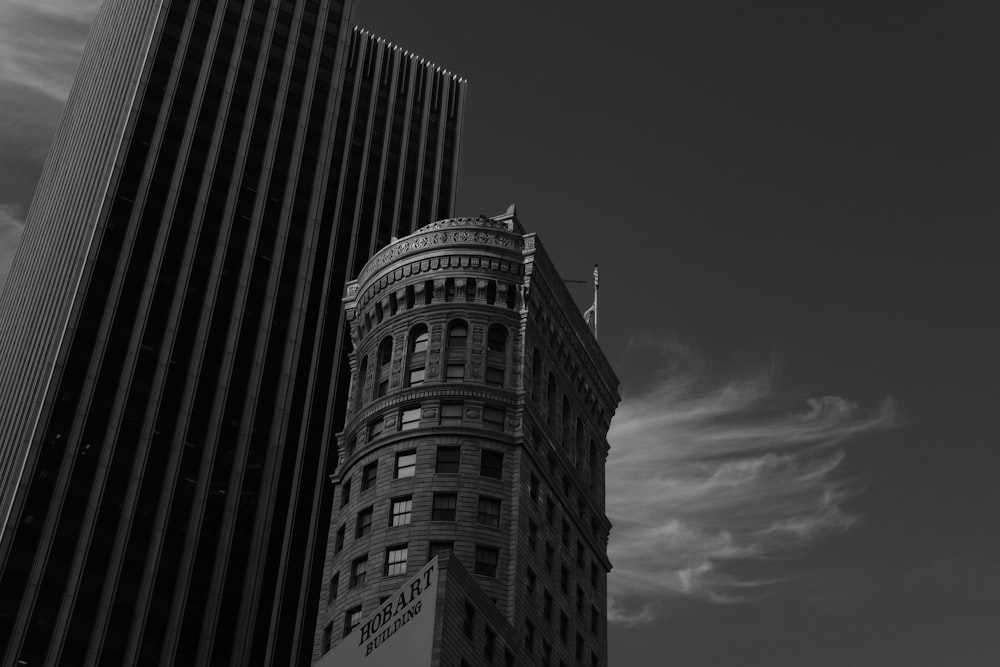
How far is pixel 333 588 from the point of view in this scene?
9475cm

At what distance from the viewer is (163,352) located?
133 m

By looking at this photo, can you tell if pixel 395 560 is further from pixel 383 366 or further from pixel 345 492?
pixel 383 366

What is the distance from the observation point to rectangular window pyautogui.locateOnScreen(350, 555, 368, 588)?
9125 centimetres

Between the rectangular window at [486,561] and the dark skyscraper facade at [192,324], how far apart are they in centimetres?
4067

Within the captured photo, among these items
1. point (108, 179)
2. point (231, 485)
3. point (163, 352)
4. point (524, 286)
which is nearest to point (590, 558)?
point (524, 286)

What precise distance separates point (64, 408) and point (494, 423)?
47425mm

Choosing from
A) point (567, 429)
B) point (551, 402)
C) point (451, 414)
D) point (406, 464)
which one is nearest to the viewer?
point (406, 464)

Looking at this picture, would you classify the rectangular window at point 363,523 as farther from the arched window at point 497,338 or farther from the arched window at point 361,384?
the arched window at point 497,338

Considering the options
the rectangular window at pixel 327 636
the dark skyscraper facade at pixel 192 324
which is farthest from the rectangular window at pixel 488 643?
the dark skyscraper facade at pixel 192 324

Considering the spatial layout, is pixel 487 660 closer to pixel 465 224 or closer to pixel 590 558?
pixel 590 558

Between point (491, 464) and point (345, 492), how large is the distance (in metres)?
12.1

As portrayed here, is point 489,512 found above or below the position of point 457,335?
below

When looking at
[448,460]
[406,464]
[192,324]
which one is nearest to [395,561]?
[406,464]

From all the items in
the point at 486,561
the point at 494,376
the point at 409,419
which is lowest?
the point at 486,561
